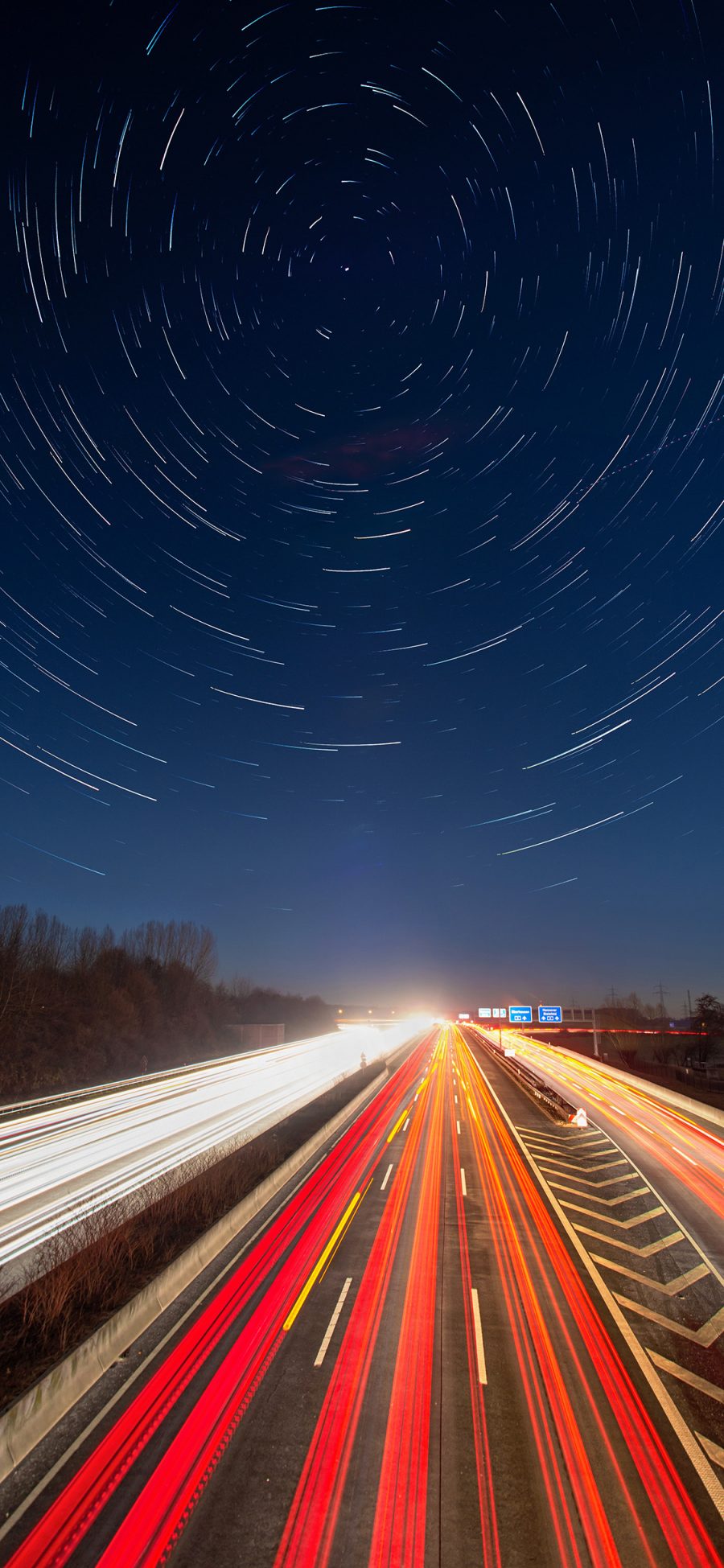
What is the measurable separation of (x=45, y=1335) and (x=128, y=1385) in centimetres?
223

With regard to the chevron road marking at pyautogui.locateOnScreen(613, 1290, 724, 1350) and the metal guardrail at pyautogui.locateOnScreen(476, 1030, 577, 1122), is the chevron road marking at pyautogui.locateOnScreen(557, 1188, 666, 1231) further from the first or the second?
the metal guardrail at pyautogui.locateOnScreen(476, 1030, 577, 1122)

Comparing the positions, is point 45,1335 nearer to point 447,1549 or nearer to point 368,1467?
point 368,1467

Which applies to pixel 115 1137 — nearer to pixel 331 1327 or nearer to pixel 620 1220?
pixel 331 1327

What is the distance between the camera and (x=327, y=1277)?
15.3 m

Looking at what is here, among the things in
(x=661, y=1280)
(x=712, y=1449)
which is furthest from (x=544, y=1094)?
(x=712, y=1449)

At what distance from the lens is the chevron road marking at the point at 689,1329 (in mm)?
13078

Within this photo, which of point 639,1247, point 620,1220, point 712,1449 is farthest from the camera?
point 620,1220

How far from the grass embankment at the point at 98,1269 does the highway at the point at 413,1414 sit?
1293mm

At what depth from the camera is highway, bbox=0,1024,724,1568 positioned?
8023 millimetres

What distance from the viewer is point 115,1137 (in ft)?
93.7

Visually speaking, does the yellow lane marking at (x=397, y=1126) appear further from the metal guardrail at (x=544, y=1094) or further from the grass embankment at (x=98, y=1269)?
the grass embankment at (x=98, y=1269)

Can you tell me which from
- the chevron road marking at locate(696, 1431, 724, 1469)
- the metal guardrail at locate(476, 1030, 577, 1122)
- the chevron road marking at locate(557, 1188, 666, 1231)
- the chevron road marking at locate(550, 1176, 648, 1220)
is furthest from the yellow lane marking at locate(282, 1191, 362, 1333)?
the metal guardrail at locate(476, 1030, 577, 1122)

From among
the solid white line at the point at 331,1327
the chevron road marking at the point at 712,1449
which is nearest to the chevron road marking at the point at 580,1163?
the solid white line at the point at 331,1327

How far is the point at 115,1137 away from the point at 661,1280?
21.4 metres
